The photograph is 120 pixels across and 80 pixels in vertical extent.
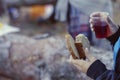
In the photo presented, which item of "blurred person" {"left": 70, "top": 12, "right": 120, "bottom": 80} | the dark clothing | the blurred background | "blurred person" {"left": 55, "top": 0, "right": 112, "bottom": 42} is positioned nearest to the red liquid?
"blurred person" {"left": 70, "top": 12, "right": 120, "bottom": 80}

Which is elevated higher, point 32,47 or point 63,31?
point 32,47

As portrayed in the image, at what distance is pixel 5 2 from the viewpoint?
15.8ft

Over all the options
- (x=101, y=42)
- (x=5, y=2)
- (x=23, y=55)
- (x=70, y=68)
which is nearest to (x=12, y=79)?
(x=23, y=55)

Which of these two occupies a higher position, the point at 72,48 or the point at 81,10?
the point at 72,48

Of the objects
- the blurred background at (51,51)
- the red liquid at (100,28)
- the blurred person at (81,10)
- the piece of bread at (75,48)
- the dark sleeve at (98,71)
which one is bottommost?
the blurred background at (51,51)

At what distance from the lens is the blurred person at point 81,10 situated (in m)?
3.00

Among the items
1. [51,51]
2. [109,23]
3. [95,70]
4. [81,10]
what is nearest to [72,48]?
[95,70]

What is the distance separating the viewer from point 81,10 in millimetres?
3066

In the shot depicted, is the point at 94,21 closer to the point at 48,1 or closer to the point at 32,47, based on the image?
the point at 32,47

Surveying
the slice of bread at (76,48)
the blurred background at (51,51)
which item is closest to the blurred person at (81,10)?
the blurred background at (51,51)

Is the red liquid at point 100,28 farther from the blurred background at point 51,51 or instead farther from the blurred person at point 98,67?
the blurred background at point 51,51

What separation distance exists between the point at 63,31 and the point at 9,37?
133 centimetres

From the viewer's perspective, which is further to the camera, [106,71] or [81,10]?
[81,10]

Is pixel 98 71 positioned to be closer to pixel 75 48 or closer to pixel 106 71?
pixel 106 71
